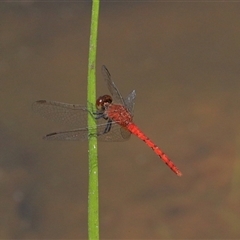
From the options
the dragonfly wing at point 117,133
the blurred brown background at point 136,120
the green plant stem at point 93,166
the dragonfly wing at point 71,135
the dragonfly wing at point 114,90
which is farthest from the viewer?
the blurred brown background at point 136,120

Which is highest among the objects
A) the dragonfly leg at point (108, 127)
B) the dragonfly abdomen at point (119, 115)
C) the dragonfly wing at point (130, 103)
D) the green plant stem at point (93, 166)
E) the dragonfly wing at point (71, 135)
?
the dragonfly wing at point (130, 103)

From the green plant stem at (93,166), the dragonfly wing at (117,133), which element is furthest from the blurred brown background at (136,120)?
the green plant stem at (93,166)

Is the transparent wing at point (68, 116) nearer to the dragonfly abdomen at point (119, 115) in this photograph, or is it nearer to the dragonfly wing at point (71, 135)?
the dragonfly wing at point (71, 135)

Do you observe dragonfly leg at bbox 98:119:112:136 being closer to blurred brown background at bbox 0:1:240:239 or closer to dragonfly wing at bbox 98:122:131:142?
dragonfly wing at bbox 98:122:131:142

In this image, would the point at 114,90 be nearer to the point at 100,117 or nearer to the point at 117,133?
the point at 117,133

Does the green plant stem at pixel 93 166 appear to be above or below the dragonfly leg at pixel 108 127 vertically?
below

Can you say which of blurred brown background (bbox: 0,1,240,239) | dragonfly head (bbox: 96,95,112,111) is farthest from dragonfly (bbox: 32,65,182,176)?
blurred brown background (bbox: 0,1,240,239)

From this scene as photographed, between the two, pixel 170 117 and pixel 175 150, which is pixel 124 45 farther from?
pixel 175 150

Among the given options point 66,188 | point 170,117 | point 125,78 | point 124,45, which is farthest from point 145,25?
point 66,188
